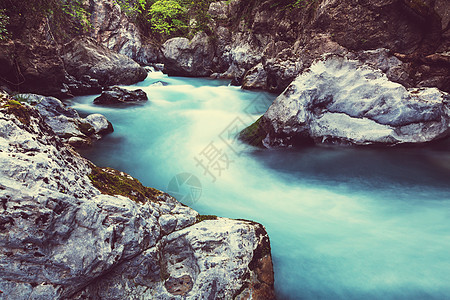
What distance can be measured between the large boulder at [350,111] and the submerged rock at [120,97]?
706 centimetres

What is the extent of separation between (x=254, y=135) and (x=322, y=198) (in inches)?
115

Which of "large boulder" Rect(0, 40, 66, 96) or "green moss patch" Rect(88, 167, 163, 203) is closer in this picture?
"green moss patch" Rect(88, 167, 163, 203)

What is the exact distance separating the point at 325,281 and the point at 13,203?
295 cm

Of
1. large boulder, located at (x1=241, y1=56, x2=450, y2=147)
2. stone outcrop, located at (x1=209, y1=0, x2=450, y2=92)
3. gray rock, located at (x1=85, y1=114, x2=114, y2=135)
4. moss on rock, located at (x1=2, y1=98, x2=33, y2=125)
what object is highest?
stone outcrop, located at (x1=209, y1=0, x2=450, y2=92)

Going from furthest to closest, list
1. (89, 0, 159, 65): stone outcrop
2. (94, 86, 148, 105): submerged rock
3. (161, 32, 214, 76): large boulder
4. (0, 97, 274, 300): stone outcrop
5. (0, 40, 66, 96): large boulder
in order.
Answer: (89, 0, 159, 65): stone outcrop, (161, 32, 214, 76): large boulder, (94, 86, 148, 105): submerged rock, (0, 40, 66, 96): large boulder, (0, 97, 274, 300): stone outcrop

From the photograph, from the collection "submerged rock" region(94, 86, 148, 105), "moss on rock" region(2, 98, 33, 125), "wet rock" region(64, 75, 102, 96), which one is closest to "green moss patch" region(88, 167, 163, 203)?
"moss on rock" region(2, 98, 33, 125)

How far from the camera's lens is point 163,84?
1600 centimetres

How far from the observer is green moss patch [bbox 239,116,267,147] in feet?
21.8

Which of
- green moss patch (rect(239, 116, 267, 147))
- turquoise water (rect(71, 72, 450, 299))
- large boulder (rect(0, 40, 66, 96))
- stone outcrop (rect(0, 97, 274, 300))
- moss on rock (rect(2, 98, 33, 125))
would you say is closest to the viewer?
stone outcrop (rect(0, 97, 274, 300))

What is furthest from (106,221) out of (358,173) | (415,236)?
(358,173)

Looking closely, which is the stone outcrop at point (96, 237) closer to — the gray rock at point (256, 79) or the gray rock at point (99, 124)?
the gray rock at point (99, 124)

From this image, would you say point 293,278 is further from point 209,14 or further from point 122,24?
point 122,24

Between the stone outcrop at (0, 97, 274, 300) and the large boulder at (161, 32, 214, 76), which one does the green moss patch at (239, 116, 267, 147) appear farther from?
the large boulder at (161, 32, 214, 76)

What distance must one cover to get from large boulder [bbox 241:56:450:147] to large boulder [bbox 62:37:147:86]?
1094 centimetres
